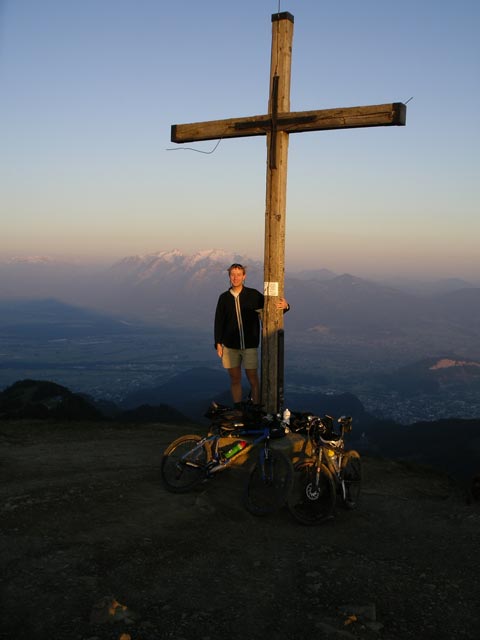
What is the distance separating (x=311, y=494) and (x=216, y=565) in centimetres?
190

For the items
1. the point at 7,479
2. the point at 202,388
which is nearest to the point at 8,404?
the point at 7,479

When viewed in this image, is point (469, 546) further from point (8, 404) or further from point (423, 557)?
point (8, 404)

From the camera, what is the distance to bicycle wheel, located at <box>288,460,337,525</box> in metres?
7.12

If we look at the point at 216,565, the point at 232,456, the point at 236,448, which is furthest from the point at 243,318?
the point at 216,565

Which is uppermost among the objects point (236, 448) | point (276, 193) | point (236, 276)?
point (276, 193)

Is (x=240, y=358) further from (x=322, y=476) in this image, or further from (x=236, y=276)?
(x=322, y=476)

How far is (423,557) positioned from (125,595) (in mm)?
3370

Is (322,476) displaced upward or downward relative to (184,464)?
upward

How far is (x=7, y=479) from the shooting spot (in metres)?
8.50

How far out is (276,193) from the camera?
881 cm

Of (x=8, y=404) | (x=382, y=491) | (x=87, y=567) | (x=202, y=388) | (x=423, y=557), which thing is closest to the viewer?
(x=87, y=567)

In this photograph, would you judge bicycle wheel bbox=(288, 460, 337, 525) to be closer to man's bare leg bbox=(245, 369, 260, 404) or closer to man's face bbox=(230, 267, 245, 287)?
man's bare leg bbox=(245, 369, 260, 404)

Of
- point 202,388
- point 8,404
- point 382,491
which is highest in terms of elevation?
point 382,491

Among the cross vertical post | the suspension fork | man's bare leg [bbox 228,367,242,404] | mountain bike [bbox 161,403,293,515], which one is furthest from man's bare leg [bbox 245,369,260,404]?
the suspension fork
